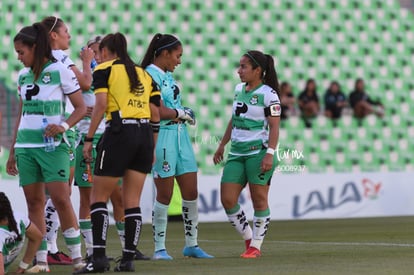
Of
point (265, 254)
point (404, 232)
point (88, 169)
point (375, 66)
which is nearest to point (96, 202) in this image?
point (88, 169)

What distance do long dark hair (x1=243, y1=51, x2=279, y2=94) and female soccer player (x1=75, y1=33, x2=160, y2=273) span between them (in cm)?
204

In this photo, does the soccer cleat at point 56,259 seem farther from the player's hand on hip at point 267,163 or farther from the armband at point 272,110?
the armband at point 272,110

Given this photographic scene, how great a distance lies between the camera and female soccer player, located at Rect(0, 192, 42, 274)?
791 cm

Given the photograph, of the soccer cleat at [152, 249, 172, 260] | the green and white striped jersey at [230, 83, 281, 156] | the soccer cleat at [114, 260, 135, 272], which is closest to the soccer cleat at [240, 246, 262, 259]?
the soccer cleat at [152, 249, 172, 260]

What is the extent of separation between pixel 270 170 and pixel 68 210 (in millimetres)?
2340

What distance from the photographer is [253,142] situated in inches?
388

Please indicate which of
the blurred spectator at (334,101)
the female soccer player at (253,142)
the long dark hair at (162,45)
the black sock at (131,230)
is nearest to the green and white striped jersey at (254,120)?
the female soccer player at (253,142)

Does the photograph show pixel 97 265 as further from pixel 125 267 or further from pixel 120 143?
pixel 120 143

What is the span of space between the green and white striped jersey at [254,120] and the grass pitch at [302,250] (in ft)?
3.33

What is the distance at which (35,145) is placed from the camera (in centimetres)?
812

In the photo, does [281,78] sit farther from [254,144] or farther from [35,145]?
[35,145]

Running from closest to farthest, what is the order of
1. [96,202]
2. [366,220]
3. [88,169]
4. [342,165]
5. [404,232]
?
[96,202]
[88,169]
[404,232]
[366,220]
[342,165]

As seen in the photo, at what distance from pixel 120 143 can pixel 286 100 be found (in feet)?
44.1

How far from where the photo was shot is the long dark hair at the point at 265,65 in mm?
9945
